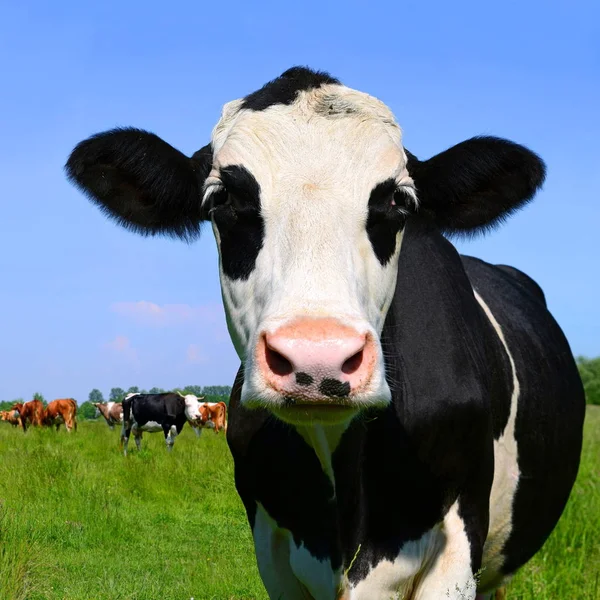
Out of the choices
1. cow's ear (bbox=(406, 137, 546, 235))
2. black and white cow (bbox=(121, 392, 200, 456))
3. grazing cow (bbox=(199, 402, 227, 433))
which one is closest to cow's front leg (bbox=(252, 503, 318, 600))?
cow's ear (bbox=(406, 137, 546, 235))

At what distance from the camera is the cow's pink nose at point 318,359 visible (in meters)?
2.53

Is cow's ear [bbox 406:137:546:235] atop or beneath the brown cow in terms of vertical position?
atop

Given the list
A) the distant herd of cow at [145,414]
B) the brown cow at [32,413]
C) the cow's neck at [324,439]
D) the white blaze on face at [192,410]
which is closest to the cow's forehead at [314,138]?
the cow's neck at [324,439]

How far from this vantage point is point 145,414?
25.3 meters

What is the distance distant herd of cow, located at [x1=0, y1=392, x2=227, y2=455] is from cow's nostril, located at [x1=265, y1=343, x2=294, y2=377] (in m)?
15.1

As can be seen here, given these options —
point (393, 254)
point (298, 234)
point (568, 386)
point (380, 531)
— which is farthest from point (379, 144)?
point (568, 386)

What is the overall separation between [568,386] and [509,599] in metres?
1.63

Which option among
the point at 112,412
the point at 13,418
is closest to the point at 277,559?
the point at 112,412

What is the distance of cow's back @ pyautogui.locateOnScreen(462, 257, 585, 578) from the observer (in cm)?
469

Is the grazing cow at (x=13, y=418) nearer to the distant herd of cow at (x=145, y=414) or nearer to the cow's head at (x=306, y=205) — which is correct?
the distant herd of cow at (x=145, y=414)

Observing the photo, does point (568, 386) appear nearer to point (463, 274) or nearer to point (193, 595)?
point (463, 274)

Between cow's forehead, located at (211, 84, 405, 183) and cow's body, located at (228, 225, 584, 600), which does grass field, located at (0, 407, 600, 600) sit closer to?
cow's body, located at (228, 225, 584, 600)

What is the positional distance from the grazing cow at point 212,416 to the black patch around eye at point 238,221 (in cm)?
2721

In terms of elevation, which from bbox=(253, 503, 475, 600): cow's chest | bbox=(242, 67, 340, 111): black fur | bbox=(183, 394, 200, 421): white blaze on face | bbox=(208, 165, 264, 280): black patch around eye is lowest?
bbox=(253, 503, 475, 600): cow's chest
